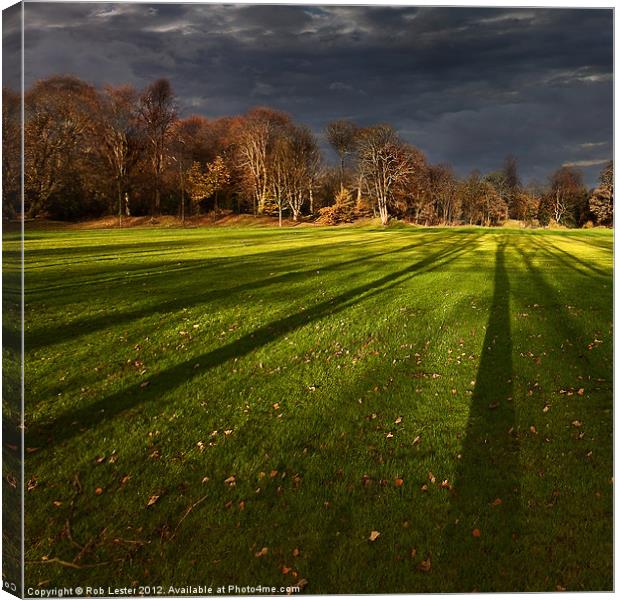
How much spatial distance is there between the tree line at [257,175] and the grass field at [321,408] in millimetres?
257

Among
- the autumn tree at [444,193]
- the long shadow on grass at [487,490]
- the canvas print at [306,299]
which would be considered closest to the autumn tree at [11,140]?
the canvas print at [306,299]

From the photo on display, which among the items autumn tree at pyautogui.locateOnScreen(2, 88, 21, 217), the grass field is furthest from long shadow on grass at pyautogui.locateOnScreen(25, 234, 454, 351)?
autumn tree at pyautogui.locateOnScreen(2, 88, 21, 217)

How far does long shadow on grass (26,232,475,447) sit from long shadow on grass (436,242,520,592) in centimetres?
114

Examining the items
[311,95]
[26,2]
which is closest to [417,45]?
[311,95]

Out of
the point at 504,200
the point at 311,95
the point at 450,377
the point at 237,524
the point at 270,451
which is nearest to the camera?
the point at 237,524

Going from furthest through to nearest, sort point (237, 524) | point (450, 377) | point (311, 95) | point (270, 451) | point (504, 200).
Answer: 1. point (504, 200)
2. point (311, 95)
3. point (450, 377)
4. point (270, 451)
5. point (237, 524)

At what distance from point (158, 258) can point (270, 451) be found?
2379 millimetres

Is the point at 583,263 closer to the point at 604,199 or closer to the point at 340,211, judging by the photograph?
the point at 604,199

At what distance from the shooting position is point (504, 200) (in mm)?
5285

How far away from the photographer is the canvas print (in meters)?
3.83

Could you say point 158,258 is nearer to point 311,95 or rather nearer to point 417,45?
point 311,95

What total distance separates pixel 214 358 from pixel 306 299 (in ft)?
3.77

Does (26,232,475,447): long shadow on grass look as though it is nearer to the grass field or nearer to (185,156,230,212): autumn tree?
the grass field

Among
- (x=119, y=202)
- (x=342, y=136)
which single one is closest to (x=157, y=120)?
(x=119, y=202)
